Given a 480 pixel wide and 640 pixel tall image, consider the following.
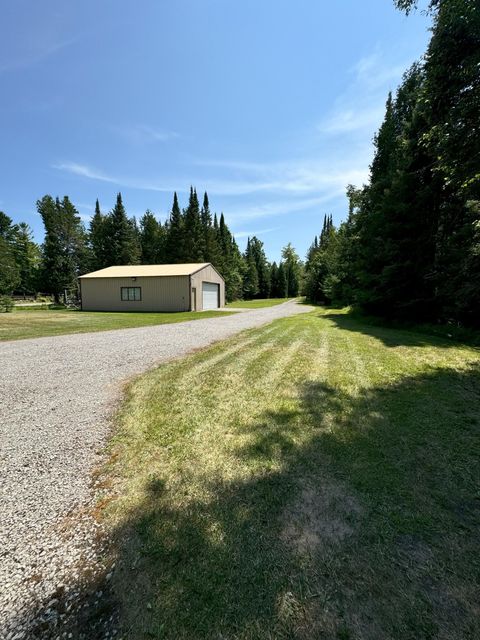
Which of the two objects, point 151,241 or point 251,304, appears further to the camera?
point 151,241

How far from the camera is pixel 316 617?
4.75 ft

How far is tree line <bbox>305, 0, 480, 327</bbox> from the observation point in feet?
17.2

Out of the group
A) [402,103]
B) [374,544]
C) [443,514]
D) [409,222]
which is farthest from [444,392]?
[402,103]

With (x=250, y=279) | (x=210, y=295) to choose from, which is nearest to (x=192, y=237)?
(x=210, y=295)

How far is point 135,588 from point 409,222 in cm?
1386

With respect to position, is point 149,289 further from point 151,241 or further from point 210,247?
point 151,241

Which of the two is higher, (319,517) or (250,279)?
(250,279)

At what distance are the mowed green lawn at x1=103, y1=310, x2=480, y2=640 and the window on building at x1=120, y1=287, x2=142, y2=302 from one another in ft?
68.8

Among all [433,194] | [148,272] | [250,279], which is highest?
[433,194]

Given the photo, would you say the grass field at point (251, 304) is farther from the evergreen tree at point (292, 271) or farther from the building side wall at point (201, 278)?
the evergreen tree at point (292, 271)

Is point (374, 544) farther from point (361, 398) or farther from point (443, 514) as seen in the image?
point (361, 398)

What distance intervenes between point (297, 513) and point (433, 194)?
42.4 feet

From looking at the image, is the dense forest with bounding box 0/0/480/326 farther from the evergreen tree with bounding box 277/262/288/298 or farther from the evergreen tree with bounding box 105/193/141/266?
the evergreen tree with bounding box 277/262/288/298

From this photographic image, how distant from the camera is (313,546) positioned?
187cm
